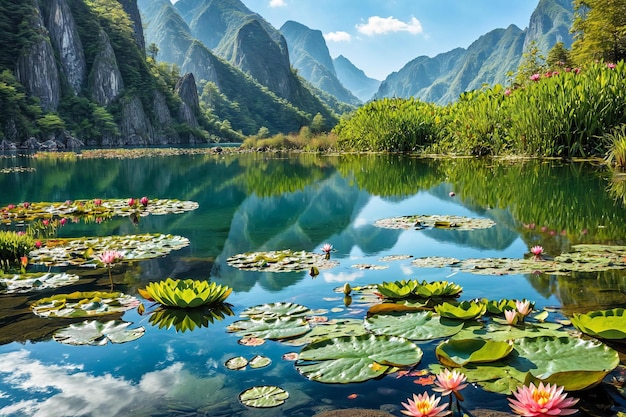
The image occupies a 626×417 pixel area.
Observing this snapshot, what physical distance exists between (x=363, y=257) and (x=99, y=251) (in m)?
2.78

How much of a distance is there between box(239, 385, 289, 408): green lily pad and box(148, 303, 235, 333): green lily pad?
36.4 inches

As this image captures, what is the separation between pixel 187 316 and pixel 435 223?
3.74 metres

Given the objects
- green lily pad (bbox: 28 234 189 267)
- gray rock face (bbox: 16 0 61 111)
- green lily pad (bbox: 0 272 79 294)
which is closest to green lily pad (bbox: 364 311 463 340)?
green lily pad (bbox: 0 272 79 294)

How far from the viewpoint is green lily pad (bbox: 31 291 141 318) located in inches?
120

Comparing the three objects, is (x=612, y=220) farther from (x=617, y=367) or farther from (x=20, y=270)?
(x=20, y=270)

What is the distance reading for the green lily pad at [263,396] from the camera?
193 centimetres

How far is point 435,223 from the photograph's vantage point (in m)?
5.88

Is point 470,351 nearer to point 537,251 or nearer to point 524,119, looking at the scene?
point 537,251

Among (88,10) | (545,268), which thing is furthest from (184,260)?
(88,10)

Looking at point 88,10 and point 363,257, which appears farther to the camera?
point 88,10

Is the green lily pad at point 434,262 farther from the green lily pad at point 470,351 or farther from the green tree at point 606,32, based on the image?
the green tree at point 606,32

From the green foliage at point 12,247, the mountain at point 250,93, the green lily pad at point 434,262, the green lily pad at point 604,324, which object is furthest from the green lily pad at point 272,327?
the mountain at point 250,93

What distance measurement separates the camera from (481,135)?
16.4 m

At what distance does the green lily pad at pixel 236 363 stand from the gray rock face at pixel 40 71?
72.4 m
